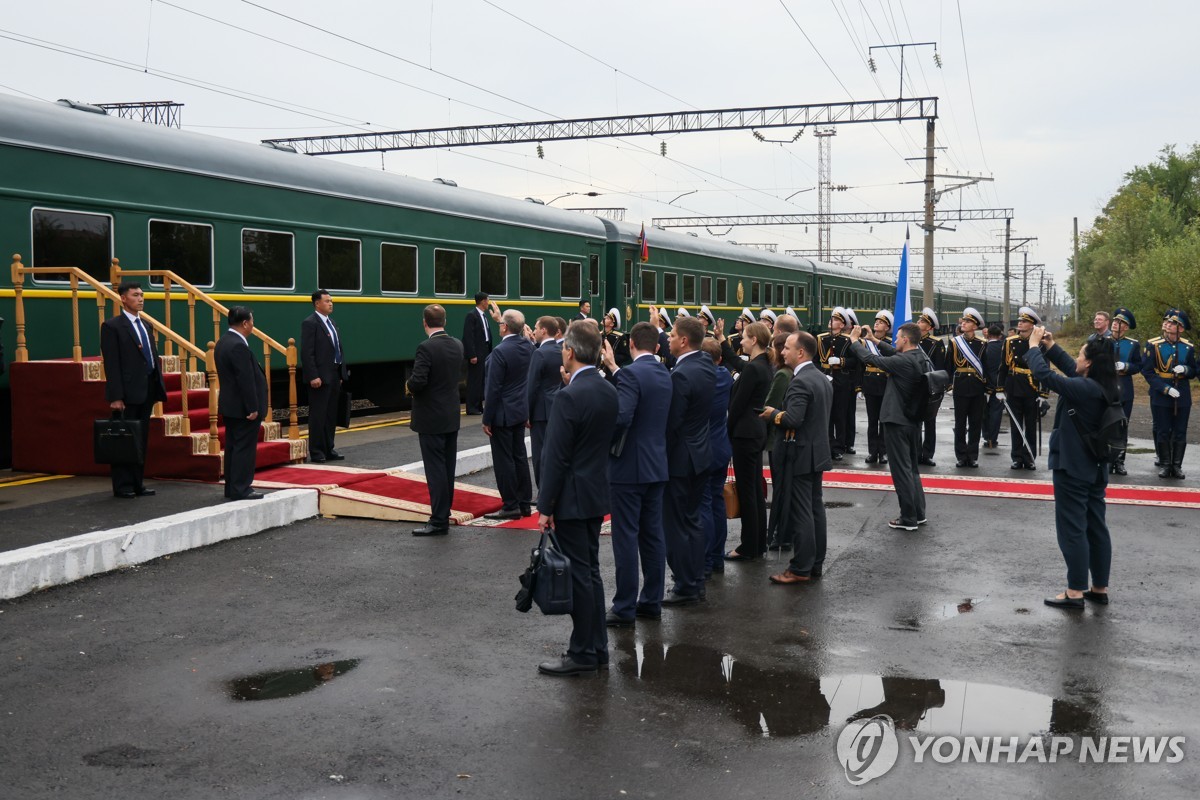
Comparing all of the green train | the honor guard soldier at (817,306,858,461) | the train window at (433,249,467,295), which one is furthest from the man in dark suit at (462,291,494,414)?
the honor guard soldier at (817,306,858,461)

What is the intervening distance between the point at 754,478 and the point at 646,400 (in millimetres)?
2156

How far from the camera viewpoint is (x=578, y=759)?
4.52 metres

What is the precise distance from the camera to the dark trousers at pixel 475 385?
15641 millimetres

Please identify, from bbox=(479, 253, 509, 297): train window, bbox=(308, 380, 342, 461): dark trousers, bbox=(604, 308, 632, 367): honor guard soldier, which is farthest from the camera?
bbox=(479, 253, 509, 297): train window

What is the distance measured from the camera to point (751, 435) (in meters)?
8.16

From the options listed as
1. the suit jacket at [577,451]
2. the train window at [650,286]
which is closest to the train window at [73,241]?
the suit jacket at [577,451]

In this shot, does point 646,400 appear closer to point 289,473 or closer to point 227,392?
point 227,392

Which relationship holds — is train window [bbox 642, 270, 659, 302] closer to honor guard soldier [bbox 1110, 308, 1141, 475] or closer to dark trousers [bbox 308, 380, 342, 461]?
honor guard soldier [bbox 1110, 308, 1141, 475]

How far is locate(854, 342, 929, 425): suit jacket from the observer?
368 inches

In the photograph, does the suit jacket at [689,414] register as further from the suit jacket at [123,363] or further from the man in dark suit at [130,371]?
the suit jacket at [123,363]

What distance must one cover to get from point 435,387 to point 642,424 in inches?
120

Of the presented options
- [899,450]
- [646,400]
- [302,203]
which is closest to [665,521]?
[646,400]

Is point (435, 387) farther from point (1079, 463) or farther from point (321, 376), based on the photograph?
point (1079, 463)

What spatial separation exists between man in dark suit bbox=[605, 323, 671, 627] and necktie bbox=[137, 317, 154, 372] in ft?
16.8
